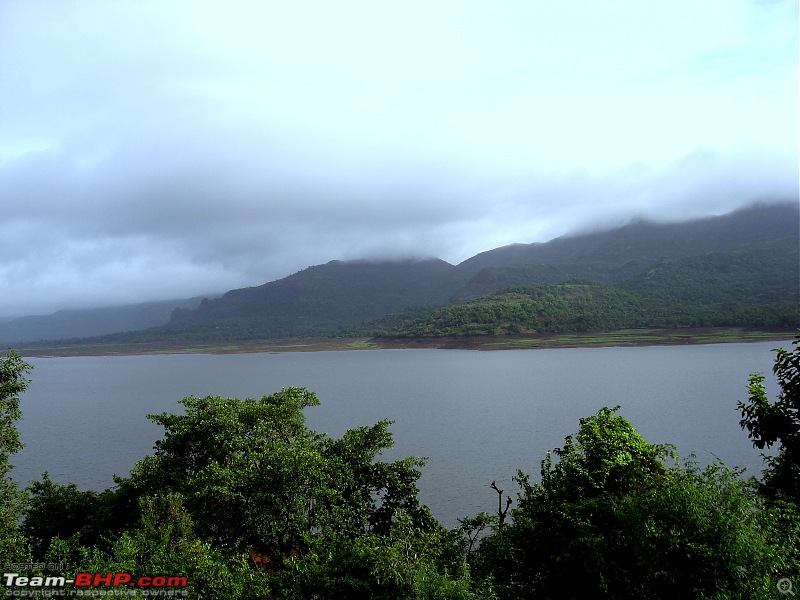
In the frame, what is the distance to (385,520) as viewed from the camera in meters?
19.9

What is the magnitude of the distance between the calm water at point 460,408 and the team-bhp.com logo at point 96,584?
18.4 m

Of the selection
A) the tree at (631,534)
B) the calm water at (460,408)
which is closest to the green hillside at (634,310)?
the calm water at (460,408)

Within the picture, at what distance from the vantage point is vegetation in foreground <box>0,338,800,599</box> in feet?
37.7

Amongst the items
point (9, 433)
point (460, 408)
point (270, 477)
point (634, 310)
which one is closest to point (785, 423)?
point (270, 477)

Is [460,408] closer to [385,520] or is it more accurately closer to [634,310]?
[385,520]

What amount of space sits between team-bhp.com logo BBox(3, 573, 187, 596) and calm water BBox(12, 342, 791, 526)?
60.3 feet

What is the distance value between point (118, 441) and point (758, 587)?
5048cm

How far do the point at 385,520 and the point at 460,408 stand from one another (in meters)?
41.5

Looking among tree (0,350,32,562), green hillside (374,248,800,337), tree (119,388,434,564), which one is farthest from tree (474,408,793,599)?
green hillside (374,248,800,337)

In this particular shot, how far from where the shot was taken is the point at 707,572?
11.2 meters

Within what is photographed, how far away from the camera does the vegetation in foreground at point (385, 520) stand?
1150cm

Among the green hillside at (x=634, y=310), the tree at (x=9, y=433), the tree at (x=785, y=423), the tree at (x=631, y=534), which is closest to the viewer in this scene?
the tree at (x=631, y=534)

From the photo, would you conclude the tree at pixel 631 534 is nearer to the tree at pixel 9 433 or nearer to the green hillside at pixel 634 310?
the tree at pixel 9 433

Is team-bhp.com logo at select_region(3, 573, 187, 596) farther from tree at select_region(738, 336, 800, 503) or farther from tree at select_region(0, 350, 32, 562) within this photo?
tree at select_region(738, 336, 800, 503)
